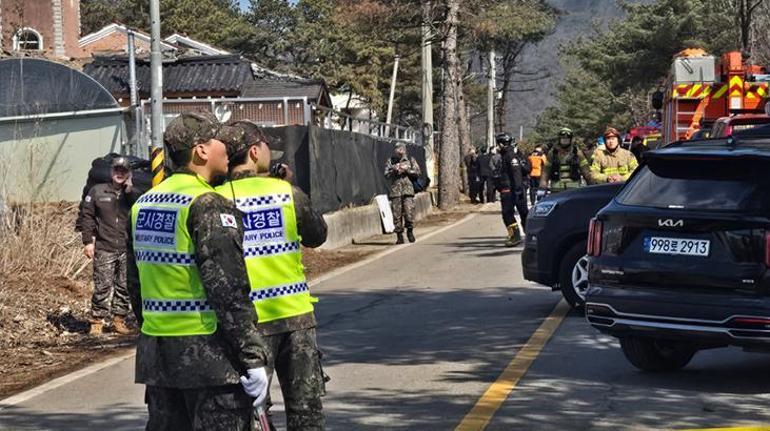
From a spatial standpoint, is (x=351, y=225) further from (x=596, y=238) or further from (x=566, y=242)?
(x=596, y=238)

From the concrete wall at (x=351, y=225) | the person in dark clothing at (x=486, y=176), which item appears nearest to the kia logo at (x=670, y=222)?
the concrete wall at (x=351, y=225)

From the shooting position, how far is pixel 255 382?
5.11 m

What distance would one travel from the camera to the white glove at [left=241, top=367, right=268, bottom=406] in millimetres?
5105

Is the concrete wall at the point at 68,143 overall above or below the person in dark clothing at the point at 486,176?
above

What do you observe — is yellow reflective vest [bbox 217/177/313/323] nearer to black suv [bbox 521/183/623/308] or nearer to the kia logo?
the kia logo

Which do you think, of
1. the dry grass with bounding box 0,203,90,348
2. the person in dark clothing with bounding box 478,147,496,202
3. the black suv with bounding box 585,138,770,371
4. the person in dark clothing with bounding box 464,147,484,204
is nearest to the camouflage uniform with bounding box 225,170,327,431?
the black suv with bounding box 585,138,770,371

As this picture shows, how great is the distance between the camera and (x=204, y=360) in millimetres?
5184

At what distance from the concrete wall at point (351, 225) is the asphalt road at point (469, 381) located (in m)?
7.78

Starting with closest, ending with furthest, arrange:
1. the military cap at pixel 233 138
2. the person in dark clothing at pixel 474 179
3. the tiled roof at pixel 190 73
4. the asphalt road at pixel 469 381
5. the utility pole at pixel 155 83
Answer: the military cap at pixel 233 138
the asphalt road at pixel 469 381
the utility pole at pixel 155 83
the person in dark clothing at pixel 474 179
the tiled roof at pixel 190 73

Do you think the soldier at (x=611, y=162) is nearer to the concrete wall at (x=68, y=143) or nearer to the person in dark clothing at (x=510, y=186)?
the person in dark clothing at (x=510, y=186)

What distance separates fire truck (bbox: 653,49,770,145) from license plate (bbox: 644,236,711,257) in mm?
10385

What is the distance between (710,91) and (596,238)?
10669 mm

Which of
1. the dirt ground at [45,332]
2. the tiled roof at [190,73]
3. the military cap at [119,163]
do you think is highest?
the tiled roof at [190,73]

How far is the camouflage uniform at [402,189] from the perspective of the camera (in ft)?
75.4
